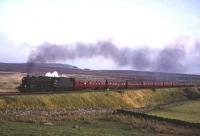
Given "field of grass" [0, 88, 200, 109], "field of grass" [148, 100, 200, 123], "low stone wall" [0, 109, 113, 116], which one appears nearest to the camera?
"low stone wall" [0, 109, 113, 116]

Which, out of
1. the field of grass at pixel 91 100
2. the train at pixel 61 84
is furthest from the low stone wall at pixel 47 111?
the train at pixel 61 84

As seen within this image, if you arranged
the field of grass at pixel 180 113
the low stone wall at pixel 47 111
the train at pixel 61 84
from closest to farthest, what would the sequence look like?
the low stone wall at pixel 47 111 < the field of grass at pixel 180 113 < the train at pixel 61 84

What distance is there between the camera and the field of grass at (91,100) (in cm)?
4175

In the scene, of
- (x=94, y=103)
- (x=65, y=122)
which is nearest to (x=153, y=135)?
(x=65, y=122)

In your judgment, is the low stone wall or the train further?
the train

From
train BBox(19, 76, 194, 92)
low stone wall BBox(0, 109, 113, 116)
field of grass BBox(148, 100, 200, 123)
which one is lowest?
field of grass BBox(148, 100, 200, 123)

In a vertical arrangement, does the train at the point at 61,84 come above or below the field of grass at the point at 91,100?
above

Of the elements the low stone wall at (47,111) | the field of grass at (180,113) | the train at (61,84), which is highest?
the train at (61,84)

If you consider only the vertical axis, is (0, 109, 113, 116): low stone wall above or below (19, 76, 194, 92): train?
below

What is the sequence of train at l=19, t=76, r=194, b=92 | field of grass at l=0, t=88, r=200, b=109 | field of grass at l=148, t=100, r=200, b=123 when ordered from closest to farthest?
field of grass at l=0, t=88, r=200, b=109 → field of grass at l=148, t=100, r=200, b=123 → train at l=19, t=76, r=194, b=92

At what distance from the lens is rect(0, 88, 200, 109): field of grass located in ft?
137

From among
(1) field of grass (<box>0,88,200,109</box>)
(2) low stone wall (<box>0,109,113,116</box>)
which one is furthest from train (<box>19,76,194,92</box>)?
(2) low stone wall (<box>0,109,113,116</box>)

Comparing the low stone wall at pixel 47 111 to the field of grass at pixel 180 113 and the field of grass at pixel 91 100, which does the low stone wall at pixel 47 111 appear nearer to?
the field of grass at pixel 91 100

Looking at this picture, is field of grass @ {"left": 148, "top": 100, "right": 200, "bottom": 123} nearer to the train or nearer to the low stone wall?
the low stone wall
